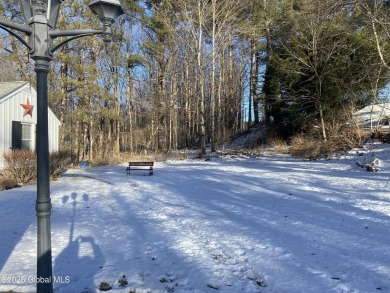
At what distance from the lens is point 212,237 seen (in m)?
5.69

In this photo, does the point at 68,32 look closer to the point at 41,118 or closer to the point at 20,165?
the point at 41,118

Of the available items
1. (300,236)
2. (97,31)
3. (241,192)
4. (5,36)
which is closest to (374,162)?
(241,192)

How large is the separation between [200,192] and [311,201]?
3.33 m

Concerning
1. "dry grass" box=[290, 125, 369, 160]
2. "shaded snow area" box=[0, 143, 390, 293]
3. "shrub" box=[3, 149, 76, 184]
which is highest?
"dry grass" box=[290, 125, 369, 160]

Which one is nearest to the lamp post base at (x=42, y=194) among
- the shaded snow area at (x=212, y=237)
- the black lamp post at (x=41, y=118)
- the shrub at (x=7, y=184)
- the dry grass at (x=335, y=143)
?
the black lamp post at (x=41, y=118)

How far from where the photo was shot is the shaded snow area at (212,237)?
408 cm

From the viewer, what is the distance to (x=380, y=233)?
5.59 m

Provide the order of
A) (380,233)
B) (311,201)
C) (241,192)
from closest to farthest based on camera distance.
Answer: (380,233) < (311,201) < (241,192)

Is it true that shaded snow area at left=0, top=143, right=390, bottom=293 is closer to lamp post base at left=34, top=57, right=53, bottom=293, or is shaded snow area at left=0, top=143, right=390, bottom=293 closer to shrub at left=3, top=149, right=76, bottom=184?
lamp post base at left=34, top=57, right=53, bottom=293

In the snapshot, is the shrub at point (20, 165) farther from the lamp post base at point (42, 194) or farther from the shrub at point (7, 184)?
the lamp post base at point (42, 194)

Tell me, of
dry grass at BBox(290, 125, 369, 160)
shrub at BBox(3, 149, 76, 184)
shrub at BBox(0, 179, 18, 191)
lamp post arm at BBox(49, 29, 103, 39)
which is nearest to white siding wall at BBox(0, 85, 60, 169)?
shrub at BBox(3, 149, 76, 184)

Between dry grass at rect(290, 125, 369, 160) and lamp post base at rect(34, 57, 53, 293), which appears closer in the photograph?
lamp post base at rect(34, 57, 53, 293)

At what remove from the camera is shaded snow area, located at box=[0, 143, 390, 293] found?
4.08 metres

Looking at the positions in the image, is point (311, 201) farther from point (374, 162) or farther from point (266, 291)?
point (374, 162)
